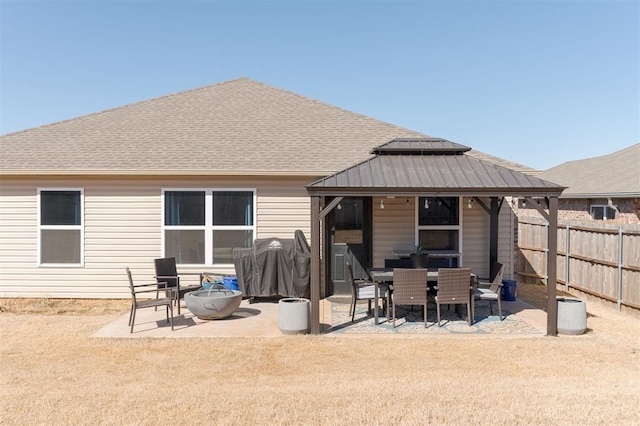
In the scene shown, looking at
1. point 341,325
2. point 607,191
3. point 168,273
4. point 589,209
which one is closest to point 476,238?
point 341,325

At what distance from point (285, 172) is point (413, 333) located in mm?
4606

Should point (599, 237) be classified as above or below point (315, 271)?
above

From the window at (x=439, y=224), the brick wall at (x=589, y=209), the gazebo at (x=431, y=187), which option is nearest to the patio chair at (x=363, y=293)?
the gazebo at (x=431, y=187)

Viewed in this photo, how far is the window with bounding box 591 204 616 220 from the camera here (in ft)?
53.1

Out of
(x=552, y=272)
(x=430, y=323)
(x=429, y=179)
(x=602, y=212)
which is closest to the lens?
(x=552, y=272)

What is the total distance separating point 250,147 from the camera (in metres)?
11.2

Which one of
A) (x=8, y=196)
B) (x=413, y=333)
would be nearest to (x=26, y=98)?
(x=8, y=196)

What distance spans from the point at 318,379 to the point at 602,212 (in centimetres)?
1556

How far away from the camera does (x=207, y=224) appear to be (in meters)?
10.5

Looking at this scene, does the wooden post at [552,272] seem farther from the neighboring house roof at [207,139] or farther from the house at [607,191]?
the house at [607,191]

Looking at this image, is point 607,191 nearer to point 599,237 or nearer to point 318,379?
point 599,237

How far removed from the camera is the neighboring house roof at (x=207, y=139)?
33.9 ft

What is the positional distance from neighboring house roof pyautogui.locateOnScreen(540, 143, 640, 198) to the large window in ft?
35.5

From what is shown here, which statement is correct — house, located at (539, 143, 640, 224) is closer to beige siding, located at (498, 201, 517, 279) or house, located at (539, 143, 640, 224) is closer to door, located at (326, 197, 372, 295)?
beige siding, located at (498, 201, 517, 279)
